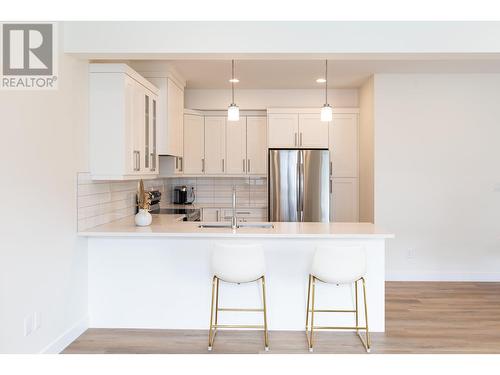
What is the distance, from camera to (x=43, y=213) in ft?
10.2

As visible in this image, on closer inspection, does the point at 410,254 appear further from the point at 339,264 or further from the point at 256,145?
the point at 339,264

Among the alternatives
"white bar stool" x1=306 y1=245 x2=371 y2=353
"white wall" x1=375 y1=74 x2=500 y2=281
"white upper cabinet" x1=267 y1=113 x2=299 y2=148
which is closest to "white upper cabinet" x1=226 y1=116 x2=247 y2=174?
"white upper cabinet" x1=267 y1=113 x2=299 y2=148

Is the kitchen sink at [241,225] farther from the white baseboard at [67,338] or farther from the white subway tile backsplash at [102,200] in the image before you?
the white baseboard at [67,338]

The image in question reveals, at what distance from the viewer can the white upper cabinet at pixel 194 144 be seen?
643 cm

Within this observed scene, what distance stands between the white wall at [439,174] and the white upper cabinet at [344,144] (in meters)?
0.71

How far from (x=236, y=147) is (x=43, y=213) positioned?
149 inches

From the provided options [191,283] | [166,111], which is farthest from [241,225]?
[166,111]

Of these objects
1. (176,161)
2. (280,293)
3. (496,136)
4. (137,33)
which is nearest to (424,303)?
(280,293)

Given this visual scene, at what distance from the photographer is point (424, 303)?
472 centimetres

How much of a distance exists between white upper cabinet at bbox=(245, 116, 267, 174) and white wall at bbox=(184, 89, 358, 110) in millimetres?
232

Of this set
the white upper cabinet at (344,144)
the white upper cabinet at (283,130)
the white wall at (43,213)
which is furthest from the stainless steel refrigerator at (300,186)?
the white wall at (43,213)

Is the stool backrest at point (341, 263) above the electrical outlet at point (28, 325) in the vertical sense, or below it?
above

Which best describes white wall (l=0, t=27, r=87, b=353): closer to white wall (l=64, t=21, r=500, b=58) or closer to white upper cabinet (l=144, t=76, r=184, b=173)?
white wall (l=64, t=21, r=500, b=58)

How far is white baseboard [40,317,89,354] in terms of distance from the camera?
3.24 meters
